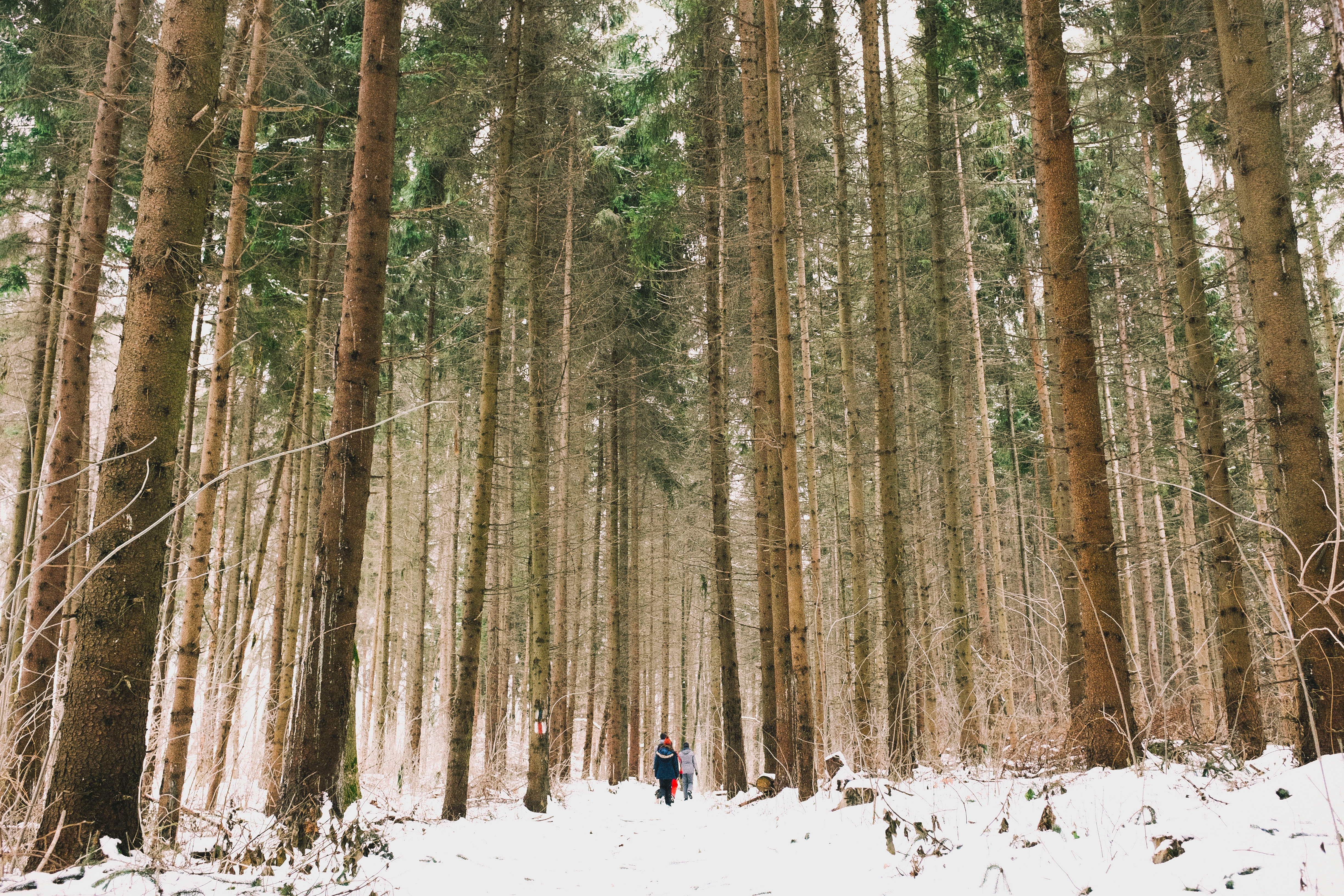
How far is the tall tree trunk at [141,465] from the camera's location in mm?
3447

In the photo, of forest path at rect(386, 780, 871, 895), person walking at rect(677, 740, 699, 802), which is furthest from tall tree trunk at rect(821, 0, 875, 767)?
person walking at rect(677, 740, 699, 802)

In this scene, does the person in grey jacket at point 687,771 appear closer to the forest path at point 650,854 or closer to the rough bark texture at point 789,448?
the forest path at point 650,854

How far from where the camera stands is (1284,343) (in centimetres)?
480

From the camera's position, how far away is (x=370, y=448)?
523cm

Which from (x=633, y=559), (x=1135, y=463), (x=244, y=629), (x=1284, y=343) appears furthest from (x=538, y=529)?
(x=1135, y=463)

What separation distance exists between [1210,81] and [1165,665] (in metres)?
16.7

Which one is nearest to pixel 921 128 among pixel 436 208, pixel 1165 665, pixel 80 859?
pixel 436 208

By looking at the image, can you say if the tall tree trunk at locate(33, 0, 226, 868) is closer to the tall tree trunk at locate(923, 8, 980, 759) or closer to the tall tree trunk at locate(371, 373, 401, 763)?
the tall tree trunk at locate(371, 373, 401, 763)

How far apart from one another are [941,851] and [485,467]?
5.94m

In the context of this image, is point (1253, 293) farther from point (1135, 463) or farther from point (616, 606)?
point (616, 606)

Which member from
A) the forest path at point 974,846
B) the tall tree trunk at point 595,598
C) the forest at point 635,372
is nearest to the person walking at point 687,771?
the forest at point 635,372

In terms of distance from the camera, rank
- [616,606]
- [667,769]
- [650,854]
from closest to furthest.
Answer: [650,854] < [667,769] < [616,606]

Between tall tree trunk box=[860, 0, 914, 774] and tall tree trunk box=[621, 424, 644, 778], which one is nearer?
tall tree trunk box=[860, 0, 914, 774]

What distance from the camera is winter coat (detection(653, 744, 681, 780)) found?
39.1 feet
